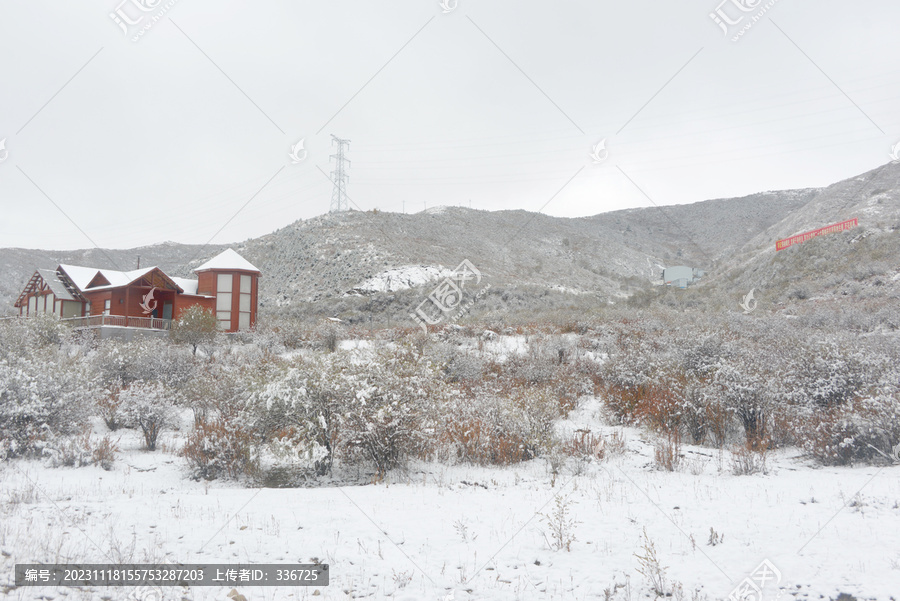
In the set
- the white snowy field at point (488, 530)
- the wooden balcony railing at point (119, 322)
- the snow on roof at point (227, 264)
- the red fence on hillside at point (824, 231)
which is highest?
the red fence on hillside at point (824, 231)

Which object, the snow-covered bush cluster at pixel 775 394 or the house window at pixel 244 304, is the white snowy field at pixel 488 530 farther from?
the house window at pixel 244 304

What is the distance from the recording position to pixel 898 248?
25672mm

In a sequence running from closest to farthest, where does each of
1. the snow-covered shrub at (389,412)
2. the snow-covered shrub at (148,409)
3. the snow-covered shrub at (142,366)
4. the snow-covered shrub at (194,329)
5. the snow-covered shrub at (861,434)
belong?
the snow-covered shrub at (861,434), the snow-covered shrub at (389,412), the snow-covered shrub at (148,409), the snow-covered shrub at (142,366), the snow-covered shrub at (194,329)

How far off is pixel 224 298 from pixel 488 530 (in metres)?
25.6

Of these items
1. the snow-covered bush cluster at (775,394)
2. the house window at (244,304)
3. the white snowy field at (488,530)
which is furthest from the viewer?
the house window at (244,304)

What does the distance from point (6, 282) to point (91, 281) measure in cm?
5592

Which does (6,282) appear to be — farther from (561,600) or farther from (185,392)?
(561,600)

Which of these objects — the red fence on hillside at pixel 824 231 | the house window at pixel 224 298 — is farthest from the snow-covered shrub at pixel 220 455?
the red fence on hillside at pixel 824 231

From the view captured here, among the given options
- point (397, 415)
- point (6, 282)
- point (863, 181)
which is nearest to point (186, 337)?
point (397, 415)

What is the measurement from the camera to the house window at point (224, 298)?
89.6ft

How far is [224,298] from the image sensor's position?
1080 inches

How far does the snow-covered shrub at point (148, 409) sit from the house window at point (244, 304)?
1844cm

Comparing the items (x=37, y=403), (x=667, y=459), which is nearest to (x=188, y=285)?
(x=37, y=403)

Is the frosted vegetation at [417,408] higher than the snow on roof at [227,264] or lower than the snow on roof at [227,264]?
lower
